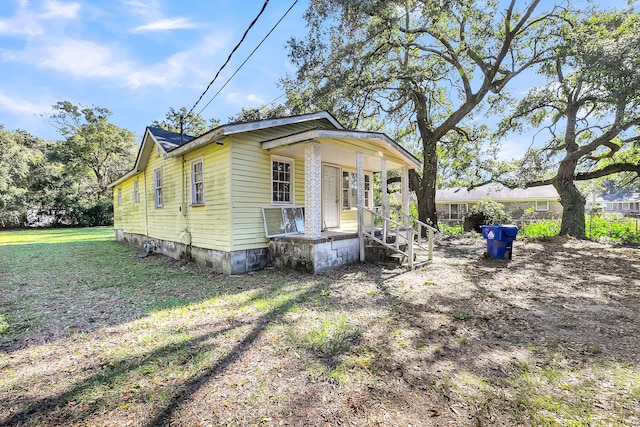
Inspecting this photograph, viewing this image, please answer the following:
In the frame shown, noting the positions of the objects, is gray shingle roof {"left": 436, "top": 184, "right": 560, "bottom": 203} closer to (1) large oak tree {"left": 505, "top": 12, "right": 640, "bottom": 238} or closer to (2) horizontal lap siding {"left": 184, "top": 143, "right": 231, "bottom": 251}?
(1) large oak tree {"left": 505, "top": 12, "right": 640, "bottom": 238}

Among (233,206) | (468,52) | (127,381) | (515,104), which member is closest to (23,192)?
(233,206)

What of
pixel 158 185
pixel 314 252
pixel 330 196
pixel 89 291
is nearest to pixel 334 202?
pixel 330 196

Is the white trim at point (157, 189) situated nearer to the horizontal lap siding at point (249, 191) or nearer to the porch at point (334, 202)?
the horizontal lap siding at point (249, 191)

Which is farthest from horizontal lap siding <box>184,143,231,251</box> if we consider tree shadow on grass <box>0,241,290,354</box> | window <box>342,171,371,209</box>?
window <box>342,171,371,209</box>

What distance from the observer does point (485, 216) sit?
14.5m

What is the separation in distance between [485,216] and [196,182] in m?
13.4

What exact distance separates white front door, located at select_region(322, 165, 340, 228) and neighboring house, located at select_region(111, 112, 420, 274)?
0.03m

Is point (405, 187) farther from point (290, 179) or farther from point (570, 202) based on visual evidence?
point (570, 202)

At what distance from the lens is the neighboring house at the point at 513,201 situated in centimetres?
2327

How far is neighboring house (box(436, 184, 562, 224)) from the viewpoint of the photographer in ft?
76.3

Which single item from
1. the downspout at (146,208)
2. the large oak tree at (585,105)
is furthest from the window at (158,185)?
the large oak tree at (585,105)

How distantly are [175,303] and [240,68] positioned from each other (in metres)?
5.97

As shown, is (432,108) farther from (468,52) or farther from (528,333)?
(528,333)

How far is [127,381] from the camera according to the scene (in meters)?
2.64
